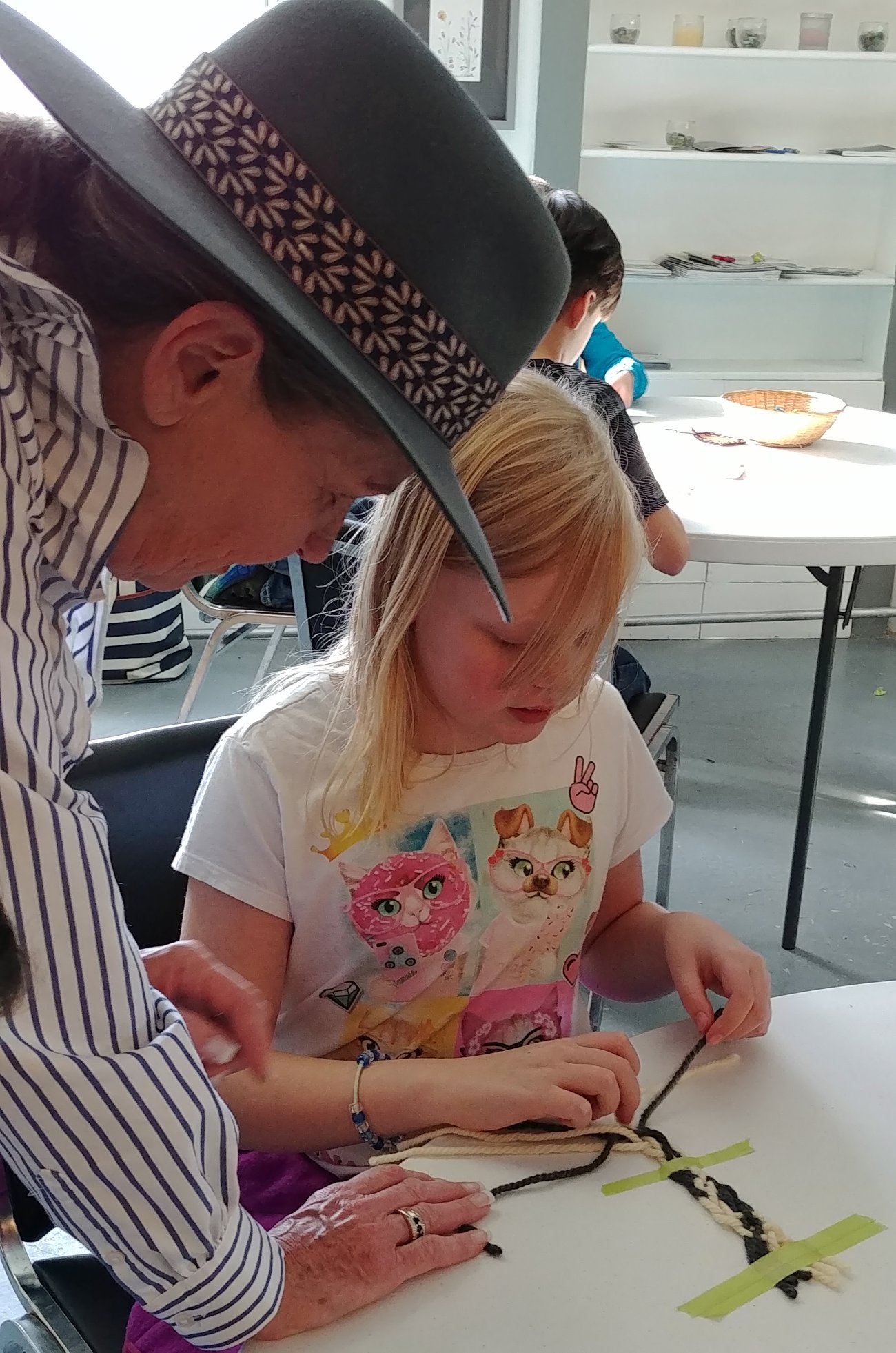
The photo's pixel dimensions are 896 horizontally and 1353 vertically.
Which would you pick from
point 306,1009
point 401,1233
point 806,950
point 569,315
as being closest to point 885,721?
point 806,950

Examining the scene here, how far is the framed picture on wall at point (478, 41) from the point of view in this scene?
3.34 metres

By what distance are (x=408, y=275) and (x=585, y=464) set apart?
1.38ft

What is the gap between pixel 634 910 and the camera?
1.15 meters

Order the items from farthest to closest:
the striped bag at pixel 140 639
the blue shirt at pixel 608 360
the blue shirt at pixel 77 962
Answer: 1. the striped bag at pixel 140 639
2. the blue shirt at pixel 608 360
3. the blue shirt at pixel 77 962

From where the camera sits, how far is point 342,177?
0.59 metres

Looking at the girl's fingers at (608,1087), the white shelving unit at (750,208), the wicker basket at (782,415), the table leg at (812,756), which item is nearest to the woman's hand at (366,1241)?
the girl's fingers at (608,1087)

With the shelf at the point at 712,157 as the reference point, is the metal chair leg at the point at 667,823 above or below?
below

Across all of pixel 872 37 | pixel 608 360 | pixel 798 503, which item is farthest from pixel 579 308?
pixel 872 37

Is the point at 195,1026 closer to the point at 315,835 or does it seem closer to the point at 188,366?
the point at 315,835

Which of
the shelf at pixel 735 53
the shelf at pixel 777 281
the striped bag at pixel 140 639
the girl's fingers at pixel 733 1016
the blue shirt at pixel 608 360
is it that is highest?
the shelf at pixel 735 53

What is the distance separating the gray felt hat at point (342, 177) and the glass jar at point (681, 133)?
340 centimetres

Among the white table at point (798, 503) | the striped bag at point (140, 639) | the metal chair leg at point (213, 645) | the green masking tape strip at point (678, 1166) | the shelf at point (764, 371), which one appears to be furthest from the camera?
the shelf at point (764, 371)

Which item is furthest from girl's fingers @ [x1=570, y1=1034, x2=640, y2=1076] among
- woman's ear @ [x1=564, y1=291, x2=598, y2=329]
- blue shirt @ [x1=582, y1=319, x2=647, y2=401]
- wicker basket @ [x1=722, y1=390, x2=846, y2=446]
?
blue shirt @ [x1=582, y1=319, x2=647, y2=401]

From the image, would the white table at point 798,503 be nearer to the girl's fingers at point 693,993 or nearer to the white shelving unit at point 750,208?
the girl's fingers at point 693,993
